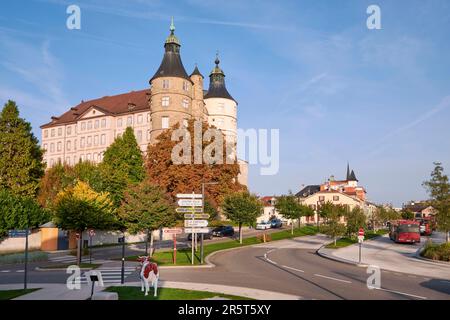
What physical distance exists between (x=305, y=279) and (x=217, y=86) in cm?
7678

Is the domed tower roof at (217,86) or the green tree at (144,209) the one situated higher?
the domed tower roof at (217,86)

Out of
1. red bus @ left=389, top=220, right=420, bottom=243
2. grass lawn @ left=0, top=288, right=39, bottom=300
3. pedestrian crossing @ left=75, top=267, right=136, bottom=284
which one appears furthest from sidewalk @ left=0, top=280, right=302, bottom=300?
red bus @ left=389, top=220, right=420, bottom=243

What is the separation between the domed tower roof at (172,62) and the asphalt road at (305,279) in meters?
51.9

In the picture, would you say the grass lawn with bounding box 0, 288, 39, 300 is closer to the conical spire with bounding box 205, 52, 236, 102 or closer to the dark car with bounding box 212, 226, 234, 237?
the dark car with bounding box 212, 226, 234, 237

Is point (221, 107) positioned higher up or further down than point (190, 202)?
higher up

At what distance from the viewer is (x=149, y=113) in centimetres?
8575

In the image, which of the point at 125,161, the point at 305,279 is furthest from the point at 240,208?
the point at 125,161

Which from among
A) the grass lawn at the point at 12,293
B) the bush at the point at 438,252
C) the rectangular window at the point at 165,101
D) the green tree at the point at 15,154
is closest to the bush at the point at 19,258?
the grass lawn at the point at 12,293

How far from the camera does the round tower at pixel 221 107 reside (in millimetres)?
91312

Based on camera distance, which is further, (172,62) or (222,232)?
(172,62)

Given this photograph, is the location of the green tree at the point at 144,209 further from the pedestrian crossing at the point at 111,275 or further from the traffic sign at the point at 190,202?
the pedestrian crossing at the point at 111,275

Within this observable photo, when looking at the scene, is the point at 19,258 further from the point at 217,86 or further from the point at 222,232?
the point at 217,86

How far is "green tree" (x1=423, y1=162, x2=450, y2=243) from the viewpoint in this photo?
31859mm

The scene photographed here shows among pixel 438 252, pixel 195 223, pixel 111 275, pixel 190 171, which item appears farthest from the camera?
pixel 190 171
